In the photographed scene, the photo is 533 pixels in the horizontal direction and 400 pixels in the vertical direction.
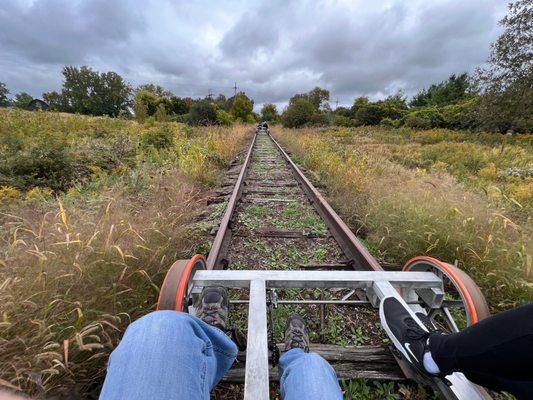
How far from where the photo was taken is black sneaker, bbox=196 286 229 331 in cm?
177

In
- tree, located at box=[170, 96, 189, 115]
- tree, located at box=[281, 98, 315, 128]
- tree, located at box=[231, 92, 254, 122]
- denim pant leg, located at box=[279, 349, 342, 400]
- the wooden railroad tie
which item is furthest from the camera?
tree, located at box=[170, 96, 189, 115]

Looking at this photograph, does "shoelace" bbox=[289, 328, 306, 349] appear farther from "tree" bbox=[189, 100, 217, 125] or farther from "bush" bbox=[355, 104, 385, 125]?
"bush" bbox=[355, 104, 385, 125]

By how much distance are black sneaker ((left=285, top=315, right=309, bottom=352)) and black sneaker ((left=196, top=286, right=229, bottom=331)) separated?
42 cm

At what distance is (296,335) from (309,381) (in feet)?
1.88

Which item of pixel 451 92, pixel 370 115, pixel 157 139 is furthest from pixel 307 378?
pixel 451 92

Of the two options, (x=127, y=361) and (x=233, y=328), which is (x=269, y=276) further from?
(x=127, y=361)

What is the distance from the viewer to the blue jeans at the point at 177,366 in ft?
3.09

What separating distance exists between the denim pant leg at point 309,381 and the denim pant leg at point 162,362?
1.15 ft

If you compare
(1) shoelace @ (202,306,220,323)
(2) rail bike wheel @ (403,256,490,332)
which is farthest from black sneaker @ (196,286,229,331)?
(2) rail bike wheel @ (403,256,490,332)

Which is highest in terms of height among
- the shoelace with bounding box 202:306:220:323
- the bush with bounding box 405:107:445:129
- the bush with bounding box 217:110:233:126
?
the bush with bounding box 405:107:445:129

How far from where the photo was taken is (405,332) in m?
1.63

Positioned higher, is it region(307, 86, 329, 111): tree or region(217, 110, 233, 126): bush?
region(307, 86, 329, 111): tree

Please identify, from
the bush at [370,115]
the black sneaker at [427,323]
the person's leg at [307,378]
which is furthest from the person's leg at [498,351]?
the bush at [370,115]

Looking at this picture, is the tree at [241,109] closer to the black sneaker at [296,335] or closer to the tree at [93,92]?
the tree at [93,92]
